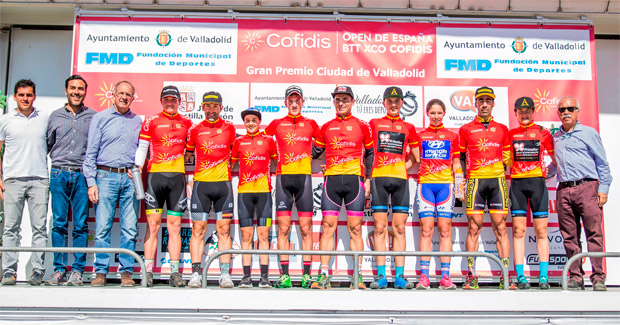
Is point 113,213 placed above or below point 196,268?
above

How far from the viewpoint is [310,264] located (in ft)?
18.4

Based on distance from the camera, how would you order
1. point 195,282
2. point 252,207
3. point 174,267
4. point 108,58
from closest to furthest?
point 195,282 < point 174,267 < point 252,207 < point 108,58

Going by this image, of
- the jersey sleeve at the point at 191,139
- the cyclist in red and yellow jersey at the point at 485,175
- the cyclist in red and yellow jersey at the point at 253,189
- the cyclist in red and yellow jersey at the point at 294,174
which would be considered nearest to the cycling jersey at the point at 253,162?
the cyclist in red and yellow jersey at the point at 253,189

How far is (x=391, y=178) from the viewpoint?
18.6ft

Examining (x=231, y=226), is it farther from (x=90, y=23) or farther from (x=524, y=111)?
(x=524, y=111)

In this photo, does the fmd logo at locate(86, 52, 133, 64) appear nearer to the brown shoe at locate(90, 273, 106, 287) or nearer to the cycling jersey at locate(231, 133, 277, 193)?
the cycling jersey at locate(231, 133, 277, 193)

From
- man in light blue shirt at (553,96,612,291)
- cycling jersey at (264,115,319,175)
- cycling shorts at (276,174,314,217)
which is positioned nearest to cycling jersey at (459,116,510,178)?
man in light blue shirt at (553,96,612,291)

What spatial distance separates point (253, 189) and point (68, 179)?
1945 mm

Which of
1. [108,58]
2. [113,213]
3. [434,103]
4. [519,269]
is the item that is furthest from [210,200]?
[519,269]

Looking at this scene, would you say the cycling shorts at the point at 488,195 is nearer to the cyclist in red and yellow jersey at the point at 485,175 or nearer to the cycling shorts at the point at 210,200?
the cyclist in red and yellow jersey at the point at 485,175

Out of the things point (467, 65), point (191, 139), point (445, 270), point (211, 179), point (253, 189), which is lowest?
point (445, 270)

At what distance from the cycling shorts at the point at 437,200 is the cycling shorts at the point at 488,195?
225 mm

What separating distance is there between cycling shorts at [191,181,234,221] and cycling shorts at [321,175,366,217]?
1060 millimetres

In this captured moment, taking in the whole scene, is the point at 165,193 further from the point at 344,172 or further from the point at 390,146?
the point at 390,146
